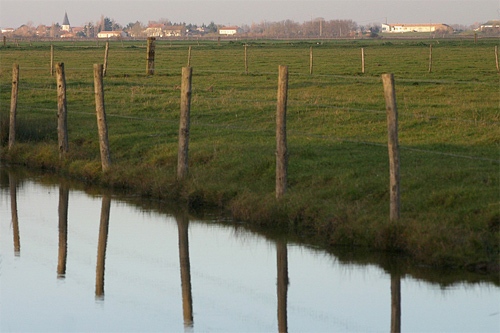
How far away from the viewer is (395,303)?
30.8 feet

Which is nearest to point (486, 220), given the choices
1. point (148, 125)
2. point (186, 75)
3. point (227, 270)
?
point (227, 270)

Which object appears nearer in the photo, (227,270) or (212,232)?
(227,270)

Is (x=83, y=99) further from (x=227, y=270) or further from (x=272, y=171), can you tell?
(x=227, y=270)

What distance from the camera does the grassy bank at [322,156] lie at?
1135 cm

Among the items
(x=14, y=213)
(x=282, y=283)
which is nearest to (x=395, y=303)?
(x=282, y=283)

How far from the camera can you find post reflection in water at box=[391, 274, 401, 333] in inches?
339

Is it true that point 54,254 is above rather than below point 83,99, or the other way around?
below

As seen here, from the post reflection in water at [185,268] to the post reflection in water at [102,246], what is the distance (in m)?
1.01

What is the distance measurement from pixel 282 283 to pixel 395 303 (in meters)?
1.56

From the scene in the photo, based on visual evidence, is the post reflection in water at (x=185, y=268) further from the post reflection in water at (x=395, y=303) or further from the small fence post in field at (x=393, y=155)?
the small fence post in field at (x=393, y=155)

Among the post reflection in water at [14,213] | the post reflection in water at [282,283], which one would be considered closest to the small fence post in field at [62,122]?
the post reflection in water at [14,213]

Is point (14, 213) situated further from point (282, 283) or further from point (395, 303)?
point (395, 303)

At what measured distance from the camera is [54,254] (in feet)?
39.1

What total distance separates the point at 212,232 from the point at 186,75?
3790 mm
